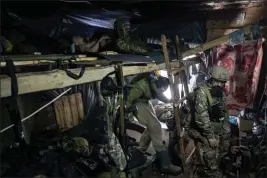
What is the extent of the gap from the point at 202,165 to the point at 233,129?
7.84 feet

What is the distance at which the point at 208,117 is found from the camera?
607cm

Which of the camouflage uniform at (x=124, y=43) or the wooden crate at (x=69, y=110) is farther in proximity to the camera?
the wooden crate at (x=69, y=110)

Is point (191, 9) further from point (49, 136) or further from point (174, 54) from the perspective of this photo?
point (49, 136)

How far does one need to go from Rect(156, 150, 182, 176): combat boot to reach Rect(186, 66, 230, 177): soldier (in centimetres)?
86

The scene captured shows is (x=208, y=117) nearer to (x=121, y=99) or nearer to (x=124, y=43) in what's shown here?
(x=121, y=99)

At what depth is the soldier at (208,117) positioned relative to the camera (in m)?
6.11

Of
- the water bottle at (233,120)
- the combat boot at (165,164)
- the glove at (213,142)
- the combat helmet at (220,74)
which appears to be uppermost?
the combat helmet at (220,74)

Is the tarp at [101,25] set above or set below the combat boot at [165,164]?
above

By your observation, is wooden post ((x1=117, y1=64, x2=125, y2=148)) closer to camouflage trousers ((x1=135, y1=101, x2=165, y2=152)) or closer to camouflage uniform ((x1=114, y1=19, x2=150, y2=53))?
camouflage uniform ((x1=114, y1=19, x2=150, y2=53))

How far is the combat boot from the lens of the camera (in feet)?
21.9

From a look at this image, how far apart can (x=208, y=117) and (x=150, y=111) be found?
171 cm

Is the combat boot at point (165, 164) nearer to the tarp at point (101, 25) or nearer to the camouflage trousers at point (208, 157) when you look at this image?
the camouflage trousers at point (208, 157)

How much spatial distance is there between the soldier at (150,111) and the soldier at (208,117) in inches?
34.5

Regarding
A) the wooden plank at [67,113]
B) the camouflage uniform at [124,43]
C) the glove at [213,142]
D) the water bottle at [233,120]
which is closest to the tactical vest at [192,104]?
the glove at [213,142]
